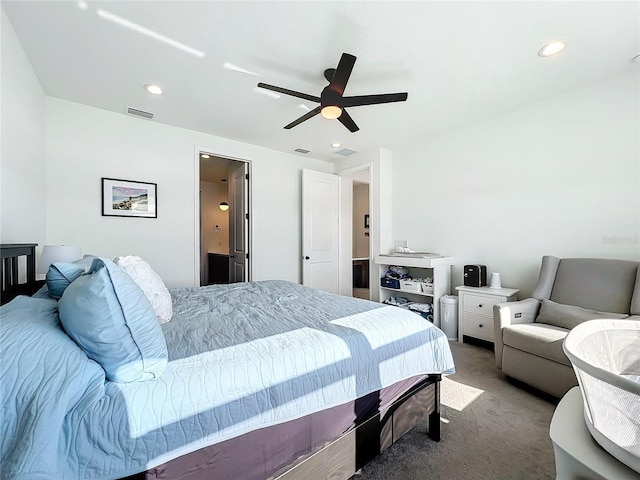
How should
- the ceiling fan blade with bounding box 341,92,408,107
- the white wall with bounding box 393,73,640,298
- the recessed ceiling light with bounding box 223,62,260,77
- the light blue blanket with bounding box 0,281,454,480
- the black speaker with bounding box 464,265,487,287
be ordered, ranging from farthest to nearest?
1. the black speaker with bounding box 464,265,487,287
2. the white wall with bounding box 393,73,640,298
3. the recessed ceiling light with bounding box 223,62,260,77
4. the ceiling fan blade with bounding box 341,92,408,107
5. the light blue blanket with bounding box 0,281,454,480

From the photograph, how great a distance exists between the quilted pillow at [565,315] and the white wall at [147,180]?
3266 mm

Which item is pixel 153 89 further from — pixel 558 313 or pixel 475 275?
pixel 558 313

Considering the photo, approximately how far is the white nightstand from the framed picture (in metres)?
3.88

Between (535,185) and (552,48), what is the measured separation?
138cm

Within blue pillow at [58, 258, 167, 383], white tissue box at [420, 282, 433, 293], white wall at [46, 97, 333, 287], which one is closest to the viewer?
blue pillow at [58, 258, 167, 383]

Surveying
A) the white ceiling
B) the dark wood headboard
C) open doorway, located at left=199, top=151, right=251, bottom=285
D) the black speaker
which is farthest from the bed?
open doorway, located at left=199, top=151, right=251, bottom=285

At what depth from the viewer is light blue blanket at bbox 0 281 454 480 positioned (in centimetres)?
74

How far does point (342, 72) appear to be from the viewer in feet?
6.53

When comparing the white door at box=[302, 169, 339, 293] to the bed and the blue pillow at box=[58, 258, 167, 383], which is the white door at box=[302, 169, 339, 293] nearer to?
the bed

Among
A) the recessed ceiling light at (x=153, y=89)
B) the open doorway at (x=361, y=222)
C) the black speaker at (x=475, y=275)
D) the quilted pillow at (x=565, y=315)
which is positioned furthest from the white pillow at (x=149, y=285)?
the open doorway at (x=361, y=222)

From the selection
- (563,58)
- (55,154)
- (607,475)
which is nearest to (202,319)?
(607,475)

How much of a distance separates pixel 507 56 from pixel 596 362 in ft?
7.97

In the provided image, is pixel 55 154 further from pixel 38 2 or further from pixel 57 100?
pixel 38 2

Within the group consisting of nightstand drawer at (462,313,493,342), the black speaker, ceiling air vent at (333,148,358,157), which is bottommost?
nightstand drawer at (462,313,493,342)
